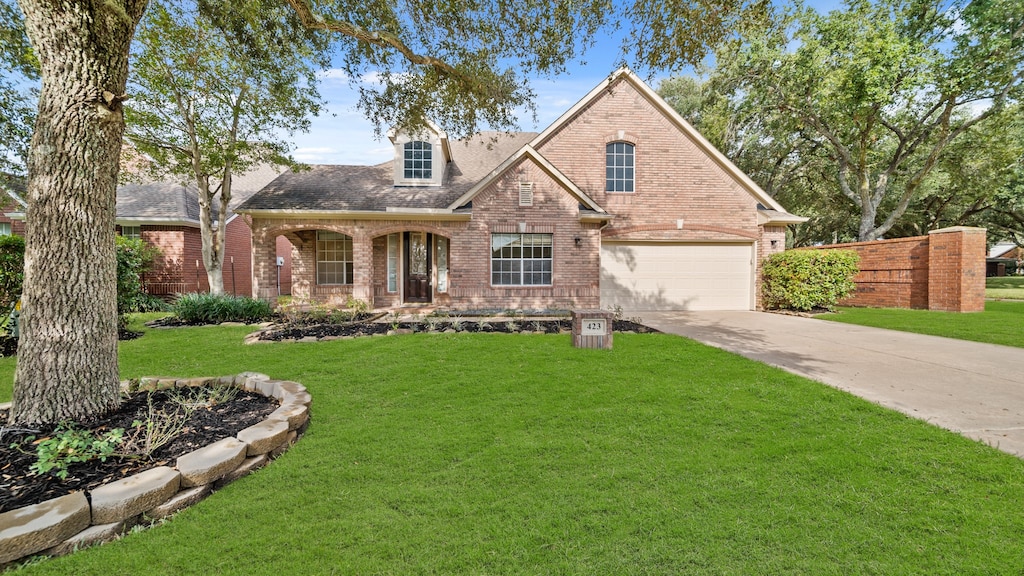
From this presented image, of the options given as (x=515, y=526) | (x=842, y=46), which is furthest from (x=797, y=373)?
(x=842, y=46)

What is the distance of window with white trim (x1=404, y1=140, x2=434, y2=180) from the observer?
13398mm

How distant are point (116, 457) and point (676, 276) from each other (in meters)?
13.4

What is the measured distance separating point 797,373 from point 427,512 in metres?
5.29

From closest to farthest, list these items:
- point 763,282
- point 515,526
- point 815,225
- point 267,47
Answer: point 515,526
point 267,47
point 763,282
point 815,225

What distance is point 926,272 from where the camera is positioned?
11953 millimetres

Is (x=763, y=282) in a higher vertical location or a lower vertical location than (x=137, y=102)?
lower

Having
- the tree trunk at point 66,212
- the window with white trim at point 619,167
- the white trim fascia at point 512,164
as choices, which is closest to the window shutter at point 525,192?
the white trim fascia at point 512,164

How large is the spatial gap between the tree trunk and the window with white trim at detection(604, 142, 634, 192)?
12126mm

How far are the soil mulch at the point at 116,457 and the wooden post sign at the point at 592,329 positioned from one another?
459 cm

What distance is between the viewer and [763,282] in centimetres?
1296

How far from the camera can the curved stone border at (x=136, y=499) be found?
203 cm

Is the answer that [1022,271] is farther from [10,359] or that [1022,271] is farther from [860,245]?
[10,359]

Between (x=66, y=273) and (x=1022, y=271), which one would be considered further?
(x=1022, y=271)

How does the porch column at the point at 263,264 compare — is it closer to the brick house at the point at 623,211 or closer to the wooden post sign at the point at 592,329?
the brick house at the point at 623,211
